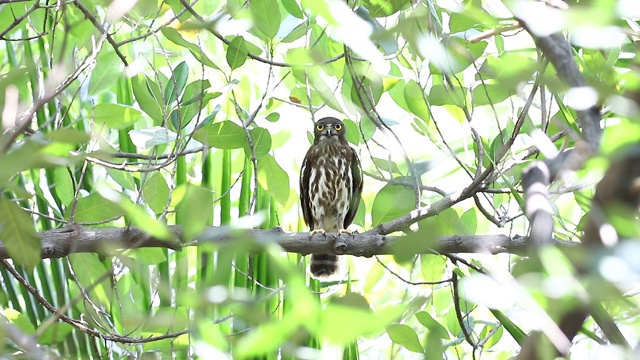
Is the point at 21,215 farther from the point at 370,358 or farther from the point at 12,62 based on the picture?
the point at 370,358

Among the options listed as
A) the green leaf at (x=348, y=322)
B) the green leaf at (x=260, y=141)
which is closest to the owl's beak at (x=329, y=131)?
the green leaf at (x=260, y=141)

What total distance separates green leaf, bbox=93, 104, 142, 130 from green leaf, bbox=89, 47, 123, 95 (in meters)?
0.36

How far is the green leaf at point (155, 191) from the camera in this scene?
3104mm

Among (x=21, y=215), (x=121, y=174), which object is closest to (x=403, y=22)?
(x=21, y=215)

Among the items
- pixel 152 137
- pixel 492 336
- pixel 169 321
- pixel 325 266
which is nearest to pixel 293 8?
pixel 152 137

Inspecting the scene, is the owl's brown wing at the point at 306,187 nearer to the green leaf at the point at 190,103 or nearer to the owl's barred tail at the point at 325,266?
the owl's barred tail at the point at 325,266

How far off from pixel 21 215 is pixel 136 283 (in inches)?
87.0

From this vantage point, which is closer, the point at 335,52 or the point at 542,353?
the point at 542,353

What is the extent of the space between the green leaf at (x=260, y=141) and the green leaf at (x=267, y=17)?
37cm

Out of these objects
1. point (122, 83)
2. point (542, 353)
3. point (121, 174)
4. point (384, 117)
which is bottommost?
point (542, 353)

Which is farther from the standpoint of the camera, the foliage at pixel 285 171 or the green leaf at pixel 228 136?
the green leaf at pixel 228 136

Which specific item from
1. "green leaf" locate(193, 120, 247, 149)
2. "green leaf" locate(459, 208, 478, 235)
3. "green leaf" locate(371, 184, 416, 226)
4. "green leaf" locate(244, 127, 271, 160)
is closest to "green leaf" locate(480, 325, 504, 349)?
"green leaf" locate(459, 208, 478, 235)

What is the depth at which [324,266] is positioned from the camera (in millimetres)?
5375

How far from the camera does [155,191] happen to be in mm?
3111
